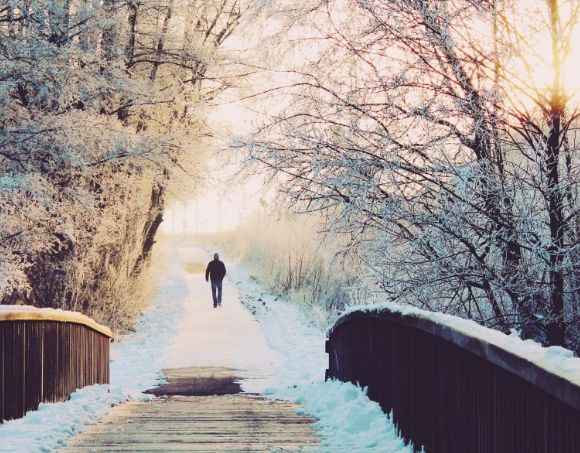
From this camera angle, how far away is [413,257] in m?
7.59

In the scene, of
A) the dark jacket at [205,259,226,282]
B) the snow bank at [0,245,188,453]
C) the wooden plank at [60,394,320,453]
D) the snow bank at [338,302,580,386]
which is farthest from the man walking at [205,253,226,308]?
the snow bank at [338,302,580,386]

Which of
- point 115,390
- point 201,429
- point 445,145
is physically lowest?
point 115,390

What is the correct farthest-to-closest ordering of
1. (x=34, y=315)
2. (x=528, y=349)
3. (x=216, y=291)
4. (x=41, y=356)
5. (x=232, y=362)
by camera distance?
(x=216, y=291), (x=232, y=362), (x=41, y=356), (x=34, y=315), (x=528, y=349)

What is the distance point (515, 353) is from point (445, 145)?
4.13 meters

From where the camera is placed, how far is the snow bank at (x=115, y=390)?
5805 millimetres

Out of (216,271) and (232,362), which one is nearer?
(232,362)

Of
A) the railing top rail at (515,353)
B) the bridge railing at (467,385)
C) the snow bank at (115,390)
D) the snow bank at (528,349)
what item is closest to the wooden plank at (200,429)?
the snow bank at (115,390)

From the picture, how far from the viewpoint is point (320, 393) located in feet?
29.2

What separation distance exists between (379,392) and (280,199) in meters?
2.32

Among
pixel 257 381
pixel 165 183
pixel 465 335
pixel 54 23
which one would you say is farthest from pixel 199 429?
pixel 165 183

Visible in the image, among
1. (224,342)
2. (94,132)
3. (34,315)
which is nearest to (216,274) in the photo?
(224,342)

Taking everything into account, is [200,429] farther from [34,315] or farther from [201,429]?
[34,315]

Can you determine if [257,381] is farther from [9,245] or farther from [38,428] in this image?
[38,428]

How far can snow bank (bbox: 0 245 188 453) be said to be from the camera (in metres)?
5.80
